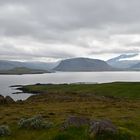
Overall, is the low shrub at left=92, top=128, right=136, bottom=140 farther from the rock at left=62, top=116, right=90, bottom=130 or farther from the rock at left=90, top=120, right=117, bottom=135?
the rock at left=62, top=116, right=90, bottom=130

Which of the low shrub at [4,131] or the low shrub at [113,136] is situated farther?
the low shrub at [4,131]

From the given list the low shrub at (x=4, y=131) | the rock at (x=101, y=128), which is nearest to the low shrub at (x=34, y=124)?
the low shrub at (x=4, y=131)

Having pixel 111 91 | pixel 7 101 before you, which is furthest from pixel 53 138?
pixel 111 91

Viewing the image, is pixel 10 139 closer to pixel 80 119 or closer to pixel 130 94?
pixel 80 119

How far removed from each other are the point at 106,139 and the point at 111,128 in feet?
3.50

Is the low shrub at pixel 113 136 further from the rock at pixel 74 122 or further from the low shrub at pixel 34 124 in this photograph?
the low shrub at pixel 34 124

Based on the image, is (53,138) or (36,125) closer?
(53,138)

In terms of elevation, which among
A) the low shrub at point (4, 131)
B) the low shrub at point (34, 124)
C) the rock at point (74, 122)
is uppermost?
A: the rock at point (74, 122)

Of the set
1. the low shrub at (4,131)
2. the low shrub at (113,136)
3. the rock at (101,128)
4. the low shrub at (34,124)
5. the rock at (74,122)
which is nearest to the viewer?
the low shrub at (113,136)

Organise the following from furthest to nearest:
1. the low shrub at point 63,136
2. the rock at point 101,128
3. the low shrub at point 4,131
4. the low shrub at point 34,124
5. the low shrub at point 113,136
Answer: the low shrub at point 34,124
the low shrub at point 4,131
the low shrub at point 63,136
the rock at point 101,128
the low shrub at point 113,136

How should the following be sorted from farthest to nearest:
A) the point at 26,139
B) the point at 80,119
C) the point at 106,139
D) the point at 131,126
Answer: the point at 131,126, the point at 80,119, the point at 26,139, the point at 106,139

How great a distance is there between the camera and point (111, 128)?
21.9m

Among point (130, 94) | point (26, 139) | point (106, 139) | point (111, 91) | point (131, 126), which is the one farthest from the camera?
point (111, 91)

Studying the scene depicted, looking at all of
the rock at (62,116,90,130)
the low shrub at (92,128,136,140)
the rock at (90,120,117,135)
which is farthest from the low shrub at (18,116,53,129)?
the low shrub at (92,128,136,140)
